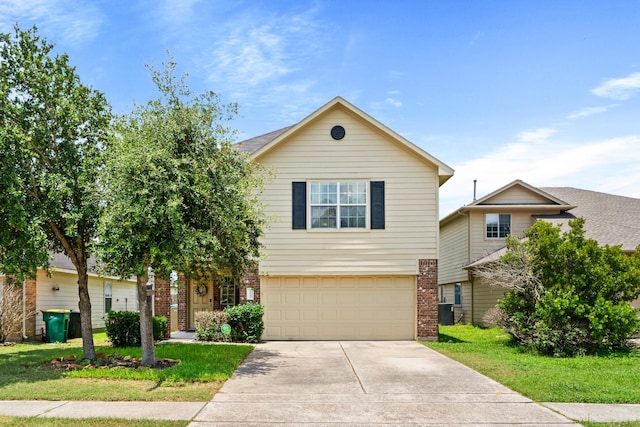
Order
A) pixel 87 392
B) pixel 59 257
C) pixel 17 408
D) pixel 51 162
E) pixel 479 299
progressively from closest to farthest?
pixel 17 408
pixel 87 392
pixel 51 162
pixel 59 257
pixel 479 299

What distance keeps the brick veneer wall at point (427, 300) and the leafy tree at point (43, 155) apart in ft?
31.0

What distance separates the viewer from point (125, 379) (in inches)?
407

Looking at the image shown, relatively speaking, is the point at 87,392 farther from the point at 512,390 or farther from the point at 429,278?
the point at 429,278

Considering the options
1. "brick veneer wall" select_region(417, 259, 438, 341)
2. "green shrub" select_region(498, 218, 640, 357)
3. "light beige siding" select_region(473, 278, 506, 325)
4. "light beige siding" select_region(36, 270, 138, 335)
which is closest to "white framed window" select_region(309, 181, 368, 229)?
"brick veneer wall" select_region(417, 259, 438, 341)

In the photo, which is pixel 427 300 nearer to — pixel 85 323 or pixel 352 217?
pixel 352 217

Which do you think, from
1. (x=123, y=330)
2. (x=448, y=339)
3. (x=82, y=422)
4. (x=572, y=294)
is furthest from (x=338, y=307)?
(x=82, y=422)

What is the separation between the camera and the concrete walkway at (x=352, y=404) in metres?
7.66

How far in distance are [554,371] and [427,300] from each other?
241 inches

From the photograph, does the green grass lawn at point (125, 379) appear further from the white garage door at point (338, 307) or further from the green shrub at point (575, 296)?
the green shrub at point (575, 296)

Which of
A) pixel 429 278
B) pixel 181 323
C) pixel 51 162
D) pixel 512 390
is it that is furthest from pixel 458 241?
pixel 51 162

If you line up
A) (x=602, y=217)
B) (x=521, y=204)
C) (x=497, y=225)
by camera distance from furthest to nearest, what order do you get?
1. (x=497, y=225)
2. (x=521, y=204)
3. (x=602, y=217)

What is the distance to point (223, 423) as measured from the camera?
7.36 metres

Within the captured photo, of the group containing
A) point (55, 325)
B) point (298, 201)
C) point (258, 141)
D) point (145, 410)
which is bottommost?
point (55, 325)

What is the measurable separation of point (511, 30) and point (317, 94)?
7252 mm
